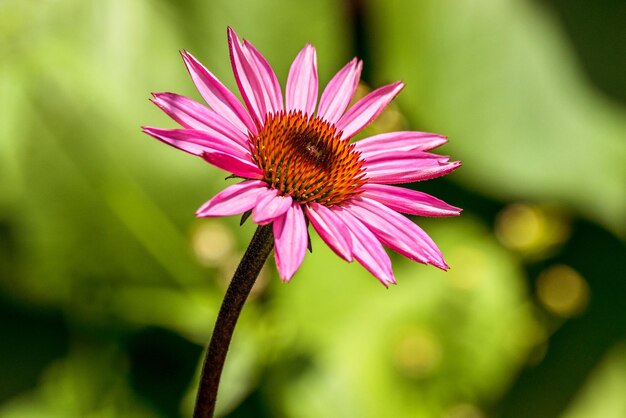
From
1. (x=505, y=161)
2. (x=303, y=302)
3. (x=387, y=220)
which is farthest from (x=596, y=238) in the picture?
(x=387, y=220)

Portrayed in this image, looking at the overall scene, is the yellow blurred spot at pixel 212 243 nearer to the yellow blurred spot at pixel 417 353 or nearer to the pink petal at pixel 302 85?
the yellow blurred spot at pixel 417 353

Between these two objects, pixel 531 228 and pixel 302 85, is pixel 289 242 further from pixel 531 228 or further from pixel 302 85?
pixel 531 228

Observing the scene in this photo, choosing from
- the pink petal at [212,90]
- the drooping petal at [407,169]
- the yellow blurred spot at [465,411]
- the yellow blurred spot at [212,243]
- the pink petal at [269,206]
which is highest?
the drooping petal at [407,169]

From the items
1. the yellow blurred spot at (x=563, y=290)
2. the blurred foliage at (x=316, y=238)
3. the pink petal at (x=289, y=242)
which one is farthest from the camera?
the yellow blurred spot at (x=563, y=290)

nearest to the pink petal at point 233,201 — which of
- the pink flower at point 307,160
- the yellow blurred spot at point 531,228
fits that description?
the pink flower at point 307,160

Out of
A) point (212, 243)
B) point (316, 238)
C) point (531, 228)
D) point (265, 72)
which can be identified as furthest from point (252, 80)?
point (531, 228)

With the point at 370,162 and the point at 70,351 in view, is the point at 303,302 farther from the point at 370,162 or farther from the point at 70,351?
the point at 370,162
